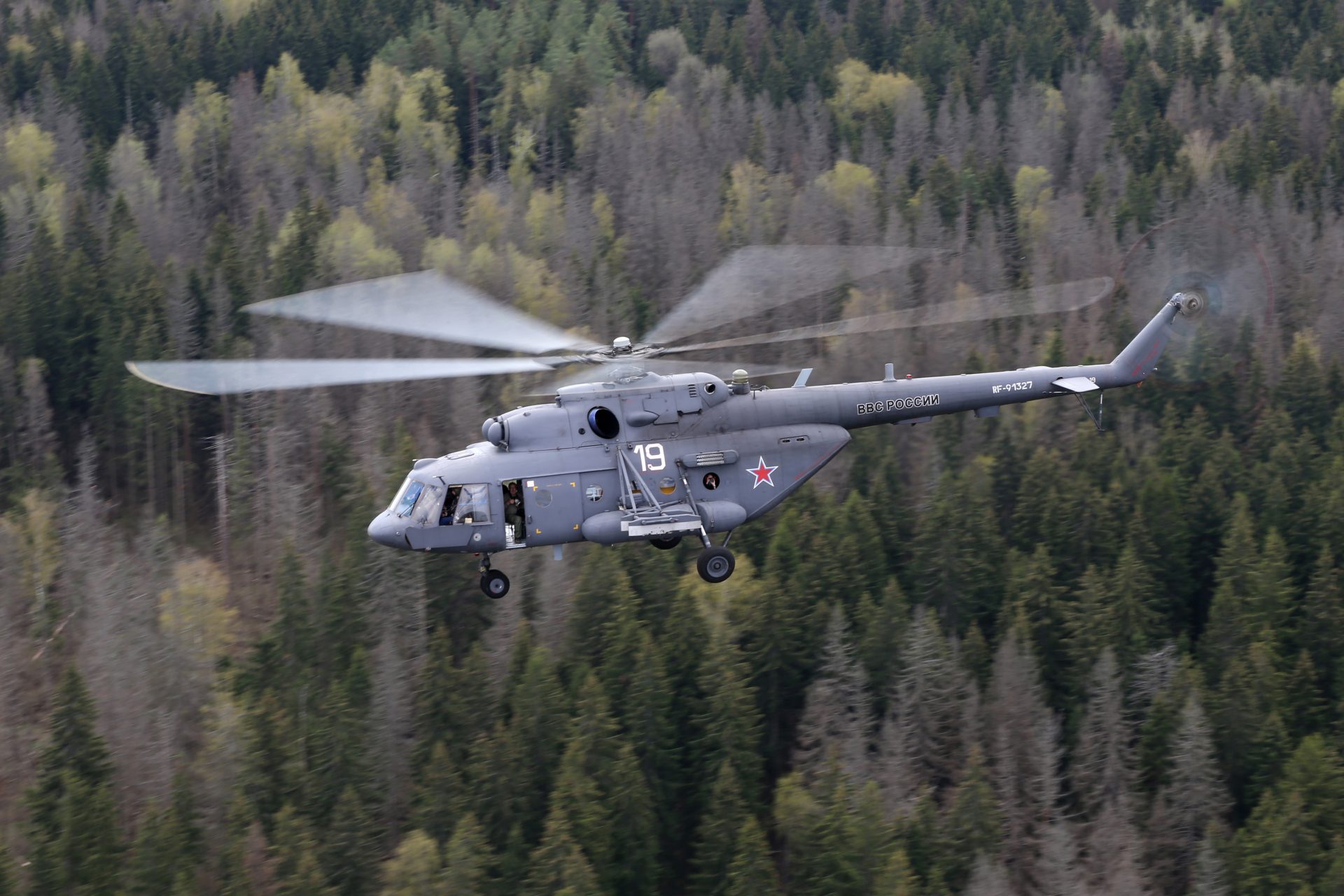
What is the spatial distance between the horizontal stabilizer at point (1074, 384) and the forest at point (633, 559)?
85.5 ft

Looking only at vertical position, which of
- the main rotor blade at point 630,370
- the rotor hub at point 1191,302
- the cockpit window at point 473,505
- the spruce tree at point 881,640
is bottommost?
the spruce tree at point 881,640

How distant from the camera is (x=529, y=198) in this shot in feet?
396

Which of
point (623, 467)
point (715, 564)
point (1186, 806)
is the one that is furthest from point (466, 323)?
point (1186, 806)

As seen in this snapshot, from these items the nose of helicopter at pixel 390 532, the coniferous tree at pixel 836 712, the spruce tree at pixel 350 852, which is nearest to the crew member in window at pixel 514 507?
the nose of helicopter at pixel 390 532

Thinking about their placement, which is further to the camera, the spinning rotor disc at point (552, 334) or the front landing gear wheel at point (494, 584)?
the front landing gear wheel at point (494, 584)

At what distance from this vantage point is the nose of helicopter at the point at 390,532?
1214 inches

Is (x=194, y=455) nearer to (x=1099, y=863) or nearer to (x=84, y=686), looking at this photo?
(x=84, y=686)

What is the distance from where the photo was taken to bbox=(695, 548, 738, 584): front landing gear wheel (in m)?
31.4

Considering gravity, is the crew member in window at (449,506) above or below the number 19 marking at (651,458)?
below

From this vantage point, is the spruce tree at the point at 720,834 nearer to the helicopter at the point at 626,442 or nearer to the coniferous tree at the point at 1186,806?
the coniferous tree at the point at 1186,806

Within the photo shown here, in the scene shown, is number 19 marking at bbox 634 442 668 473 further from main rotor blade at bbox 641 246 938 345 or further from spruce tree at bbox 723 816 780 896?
spruce tree at bbox 723 816 780 896

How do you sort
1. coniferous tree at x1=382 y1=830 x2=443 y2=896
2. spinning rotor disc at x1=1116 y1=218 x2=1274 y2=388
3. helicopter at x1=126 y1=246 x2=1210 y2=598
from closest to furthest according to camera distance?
helicopter at x1=126 y1=246 x2=1210 y2=598 < coniferous tree at x1=382 y1=830 x2=443 y2=896 < spinning rotor disc at x1=1116 y1=218 x2=1274 y2=388

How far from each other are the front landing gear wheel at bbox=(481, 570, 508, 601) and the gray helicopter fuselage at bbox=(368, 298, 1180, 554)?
423mm

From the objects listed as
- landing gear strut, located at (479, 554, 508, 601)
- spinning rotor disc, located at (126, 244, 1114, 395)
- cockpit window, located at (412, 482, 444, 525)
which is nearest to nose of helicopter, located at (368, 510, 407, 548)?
cockpit window, located at (412, 482, 444, 525)
